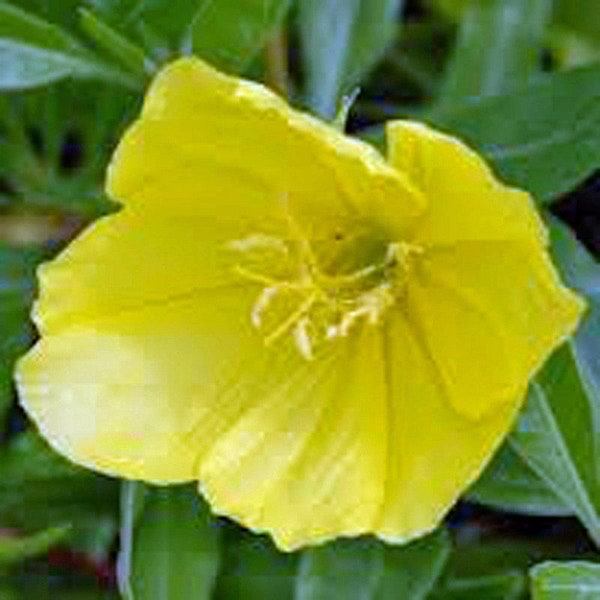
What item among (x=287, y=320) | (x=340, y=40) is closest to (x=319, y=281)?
(x=287, y=320)

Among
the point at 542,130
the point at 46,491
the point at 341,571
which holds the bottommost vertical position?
the point at 46,491

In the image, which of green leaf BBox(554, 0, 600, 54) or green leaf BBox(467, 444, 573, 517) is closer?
green leaf BBox(467, 444, 573, 517)

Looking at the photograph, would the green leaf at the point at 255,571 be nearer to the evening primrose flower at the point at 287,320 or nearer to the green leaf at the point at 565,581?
the evening primrose flower at the point at 287,320

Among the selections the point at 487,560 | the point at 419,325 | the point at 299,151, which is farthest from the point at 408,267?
the point at 487,560

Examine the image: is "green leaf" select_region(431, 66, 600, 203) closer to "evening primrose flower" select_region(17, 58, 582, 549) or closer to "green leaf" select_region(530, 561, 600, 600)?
"evening primrose flower" select_region(17, 58, 582, 549)

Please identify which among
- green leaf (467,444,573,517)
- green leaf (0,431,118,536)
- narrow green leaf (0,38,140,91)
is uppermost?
narrow green leaf (0,38,140,91)

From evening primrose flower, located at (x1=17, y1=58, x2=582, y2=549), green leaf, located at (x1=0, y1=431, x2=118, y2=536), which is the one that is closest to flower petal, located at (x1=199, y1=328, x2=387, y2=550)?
evening primrose flower, located at (x1=17, y1=58, x2=582, y2=549)

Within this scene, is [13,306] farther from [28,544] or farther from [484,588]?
[484,588]
